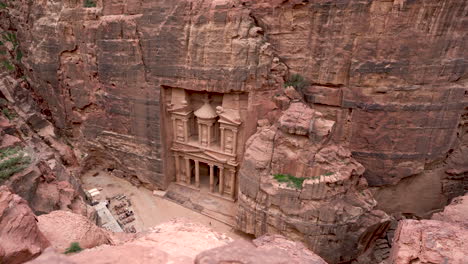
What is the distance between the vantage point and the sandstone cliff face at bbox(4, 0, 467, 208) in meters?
10.9

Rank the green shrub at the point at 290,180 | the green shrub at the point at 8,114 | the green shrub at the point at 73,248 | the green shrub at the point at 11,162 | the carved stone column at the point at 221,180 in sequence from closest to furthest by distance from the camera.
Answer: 1. the green shrub at the point at 73,248
2. the green shrub at the point at 11,162
3. the green shrub at the point at 290,180
4. the green shrub at the point at 8,114
5. the carved stone column at the point at 221,180

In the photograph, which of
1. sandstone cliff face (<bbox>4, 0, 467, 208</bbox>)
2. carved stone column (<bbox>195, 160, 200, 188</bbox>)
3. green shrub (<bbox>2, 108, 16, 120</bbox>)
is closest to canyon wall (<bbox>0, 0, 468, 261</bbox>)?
sandstone cliff face (<bbox>4, 0, 467, 208</bbox>)

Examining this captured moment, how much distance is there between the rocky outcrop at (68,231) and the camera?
5.22 m

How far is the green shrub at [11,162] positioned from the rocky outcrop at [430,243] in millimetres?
9479

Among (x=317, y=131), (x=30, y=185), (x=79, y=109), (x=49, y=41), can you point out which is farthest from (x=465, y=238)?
(x=49, y=41)

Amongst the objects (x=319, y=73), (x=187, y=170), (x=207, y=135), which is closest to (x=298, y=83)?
(x=319, y=73)

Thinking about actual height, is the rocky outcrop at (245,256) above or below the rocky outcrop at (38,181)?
above

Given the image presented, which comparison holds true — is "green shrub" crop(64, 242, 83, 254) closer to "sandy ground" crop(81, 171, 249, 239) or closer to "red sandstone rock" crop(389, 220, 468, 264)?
"red sandstone rock" crop(389, 220, 468, 264)

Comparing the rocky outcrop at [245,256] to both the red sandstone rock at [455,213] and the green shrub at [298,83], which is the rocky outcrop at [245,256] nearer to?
the red sandstone rock at [455,213]

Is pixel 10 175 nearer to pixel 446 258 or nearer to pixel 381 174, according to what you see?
pixel 446 258

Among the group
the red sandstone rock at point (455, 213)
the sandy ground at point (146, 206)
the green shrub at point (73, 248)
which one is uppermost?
the red sandstone rock at point (455, 213)

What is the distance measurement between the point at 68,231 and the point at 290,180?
25.2 ft

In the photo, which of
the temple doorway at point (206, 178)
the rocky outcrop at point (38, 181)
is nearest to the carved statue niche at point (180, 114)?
the temple doorway at point (206, 178)

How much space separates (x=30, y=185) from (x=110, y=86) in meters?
8.14
